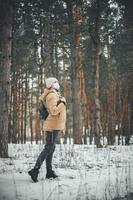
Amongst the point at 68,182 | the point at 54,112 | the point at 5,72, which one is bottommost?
the point at 68,182

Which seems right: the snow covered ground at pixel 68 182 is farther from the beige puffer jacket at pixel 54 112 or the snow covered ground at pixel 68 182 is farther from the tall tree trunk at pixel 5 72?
the beige puffer jacket at pixel 54 112

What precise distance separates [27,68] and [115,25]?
641 centimetres

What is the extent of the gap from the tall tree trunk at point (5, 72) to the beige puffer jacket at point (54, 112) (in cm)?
338

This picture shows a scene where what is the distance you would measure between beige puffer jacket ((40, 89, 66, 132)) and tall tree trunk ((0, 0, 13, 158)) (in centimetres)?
338

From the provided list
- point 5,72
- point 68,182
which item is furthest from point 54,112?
point 5,72

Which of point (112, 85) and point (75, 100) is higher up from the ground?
point (112, 85)

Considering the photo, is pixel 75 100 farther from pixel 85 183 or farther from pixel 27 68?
pixel 85 183

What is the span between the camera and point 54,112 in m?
6.44

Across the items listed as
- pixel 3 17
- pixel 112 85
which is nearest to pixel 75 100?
pixel 3 17

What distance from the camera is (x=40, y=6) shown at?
10852 mm

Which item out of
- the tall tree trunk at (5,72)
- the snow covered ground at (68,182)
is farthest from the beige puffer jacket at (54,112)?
the tall tree trunk at (5,72)

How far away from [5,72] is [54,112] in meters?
3.81

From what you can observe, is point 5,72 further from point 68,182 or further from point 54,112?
point 68,182

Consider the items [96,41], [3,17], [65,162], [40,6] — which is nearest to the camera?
[65,162]
